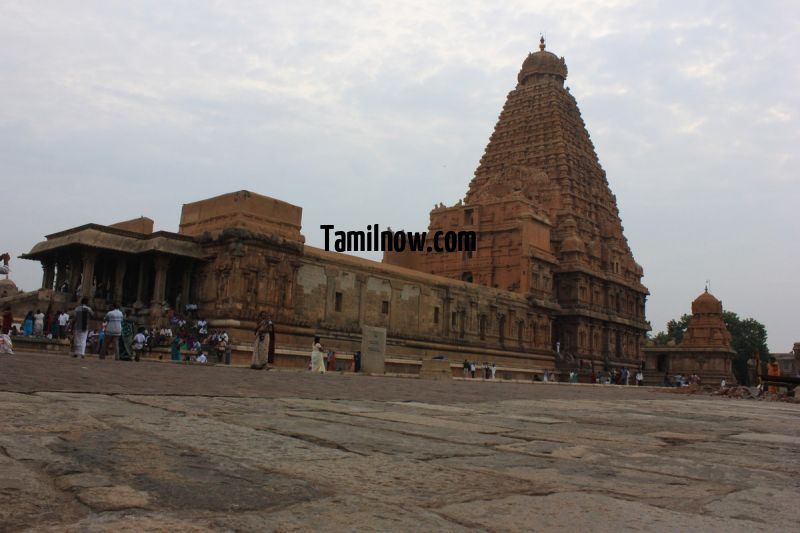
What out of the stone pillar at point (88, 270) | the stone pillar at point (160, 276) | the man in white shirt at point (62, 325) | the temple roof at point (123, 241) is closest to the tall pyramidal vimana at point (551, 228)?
the temple roof at point (123, 241)

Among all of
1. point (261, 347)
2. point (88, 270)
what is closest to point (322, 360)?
point (261, 347)

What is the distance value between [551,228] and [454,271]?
9.57 m

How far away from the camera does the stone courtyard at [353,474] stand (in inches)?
104

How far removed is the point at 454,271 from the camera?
53.9 metres

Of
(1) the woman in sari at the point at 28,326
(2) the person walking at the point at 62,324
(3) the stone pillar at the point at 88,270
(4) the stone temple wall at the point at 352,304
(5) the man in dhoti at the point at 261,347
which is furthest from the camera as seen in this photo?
(4) the stone temple wall at the point at 352,304

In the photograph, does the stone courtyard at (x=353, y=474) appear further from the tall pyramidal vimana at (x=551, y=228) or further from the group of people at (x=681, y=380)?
the group of people at (x=681, y=380)

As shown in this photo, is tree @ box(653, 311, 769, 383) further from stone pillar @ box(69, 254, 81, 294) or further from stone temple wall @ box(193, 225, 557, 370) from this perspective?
stone pillar @ box(69, 254, 81, 294)

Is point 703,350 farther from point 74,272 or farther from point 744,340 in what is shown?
point 74,272

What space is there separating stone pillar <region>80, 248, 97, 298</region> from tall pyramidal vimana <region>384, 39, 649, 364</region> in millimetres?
25380

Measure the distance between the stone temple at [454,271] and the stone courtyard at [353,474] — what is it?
26.2 metres

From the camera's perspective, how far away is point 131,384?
898 centimetres

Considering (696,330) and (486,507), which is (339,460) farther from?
(696,330)

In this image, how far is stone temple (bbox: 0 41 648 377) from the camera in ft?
106

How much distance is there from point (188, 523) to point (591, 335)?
55965mm
